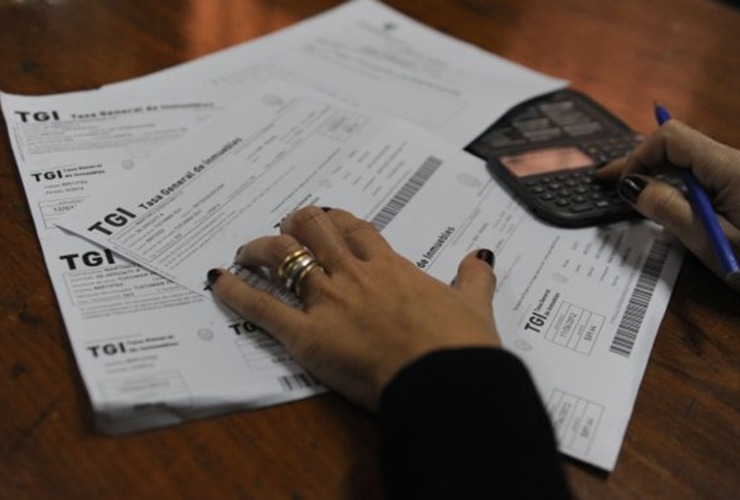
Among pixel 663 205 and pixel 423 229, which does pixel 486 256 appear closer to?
pixel 423 229

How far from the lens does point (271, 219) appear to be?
0.67m

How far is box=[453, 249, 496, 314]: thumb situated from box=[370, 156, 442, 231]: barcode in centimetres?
8

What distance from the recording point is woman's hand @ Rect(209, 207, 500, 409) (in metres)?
0.52

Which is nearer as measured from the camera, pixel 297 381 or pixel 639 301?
pixel 297 381

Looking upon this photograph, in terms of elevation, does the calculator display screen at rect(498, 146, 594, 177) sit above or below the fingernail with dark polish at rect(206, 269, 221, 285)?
below

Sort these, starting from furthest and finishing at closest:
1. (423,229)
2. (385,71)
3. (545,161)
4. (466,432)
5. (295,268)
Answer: (385,71) < (545,161) < (423,229) < (295,268) < (466,432)

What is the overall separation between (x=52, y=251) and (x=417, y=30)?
1.86 feet

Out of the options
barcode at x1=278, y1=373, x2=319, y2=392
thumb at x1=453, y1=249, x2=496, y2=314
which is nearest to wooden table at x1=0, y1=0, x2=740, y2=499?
barcode at x1=278, y1=373, x2=319, y2=392

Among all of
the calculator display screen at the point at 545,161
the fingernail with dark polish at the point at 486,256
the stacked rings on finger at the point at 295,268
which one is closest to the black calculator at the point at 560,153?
the calculator display screen at the point at 545,161

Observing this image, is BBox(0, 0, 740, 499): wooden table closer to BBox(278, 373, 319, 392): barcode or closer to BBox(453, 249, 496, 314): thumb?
BBox(278, 373, 319, 392): barcode

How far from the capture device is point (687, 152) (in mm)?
716

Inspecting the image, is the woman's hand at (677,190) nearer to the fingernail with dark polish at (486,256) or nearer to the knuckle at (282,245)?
the fingernail with dark polish at (486,256)

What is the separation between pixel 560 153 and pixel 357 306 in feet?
1.13

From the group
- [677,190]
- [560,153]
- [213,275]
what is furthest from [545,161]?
[213,275]
